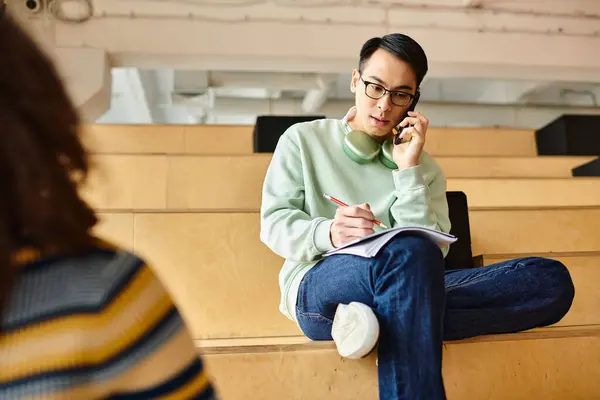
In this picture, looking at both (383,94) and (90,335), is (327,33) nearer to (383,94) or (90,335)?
(383,94)

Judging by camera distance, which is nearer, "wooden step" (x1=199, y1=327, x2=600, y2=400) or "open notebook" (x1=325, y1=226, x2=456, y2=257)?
"open notebook" (x1=325, y1=226, x2=456, y2=257)

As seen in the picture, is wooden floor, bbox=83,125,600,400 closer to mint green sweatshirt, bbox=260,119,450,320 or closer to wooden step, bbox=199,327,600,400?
wooden step, bbox=199,327,600,400

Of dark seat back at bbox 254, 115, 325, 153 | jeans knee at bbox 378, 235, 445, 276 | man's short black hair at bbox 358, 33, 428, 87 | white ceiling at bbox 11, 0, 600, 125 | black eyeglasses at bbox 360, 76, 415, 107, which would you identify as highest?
white ceiling at bbox 11, 0, 600, 125

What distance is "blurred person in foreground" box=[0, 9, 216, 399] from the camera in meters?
0.44

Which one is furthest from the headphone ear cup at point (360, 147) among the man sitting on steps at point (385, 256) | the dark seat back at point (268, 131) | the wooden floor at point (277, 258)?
the dark seat back at point (268, 131)

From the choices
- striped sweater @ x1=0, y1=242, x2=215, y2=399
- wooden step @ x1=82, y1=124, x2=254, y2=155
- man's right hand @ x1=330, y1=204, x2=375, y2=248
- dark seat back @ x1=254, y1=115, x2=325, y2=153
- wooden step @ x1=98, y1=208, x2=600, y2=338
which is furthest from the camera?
wooden step @ x1=82, y1=124, x2=254, y2=155

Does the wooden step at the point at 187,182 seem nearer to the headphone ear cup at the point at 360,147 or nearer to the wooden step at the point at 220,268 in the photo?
the wooden step at the point at 220,268

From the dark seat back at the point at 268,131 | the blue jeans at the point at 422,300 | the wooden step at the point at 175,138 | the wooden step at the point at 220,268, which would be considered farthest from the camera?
the wooden step at the point at 175,138

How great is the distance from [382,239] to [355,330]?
0.52 feet

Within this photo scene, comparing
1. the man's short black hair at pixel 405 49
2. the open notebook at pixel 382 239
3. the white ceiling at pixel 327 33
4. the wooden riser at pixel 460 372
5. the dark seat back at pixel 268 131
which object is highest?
the white ceiling at pixel 327 33

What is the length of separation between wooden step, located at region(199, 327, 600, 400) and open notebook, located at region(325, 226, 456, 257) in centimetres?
20

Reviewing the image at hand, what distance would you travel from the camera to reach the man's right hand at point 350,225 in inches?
46.6

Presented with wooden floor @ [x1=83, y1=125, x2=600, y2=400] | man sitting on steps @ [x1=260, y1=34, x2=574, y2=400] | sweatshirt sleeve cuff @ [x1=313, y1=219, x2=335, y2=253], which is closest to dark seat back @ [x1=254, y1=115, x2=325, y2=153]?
wooden floor @ [x1=83, y1=125, x2=600, y2=400]

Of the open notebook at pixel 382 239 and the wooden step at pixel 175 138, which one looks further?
the wooden step at pixel 175 138
